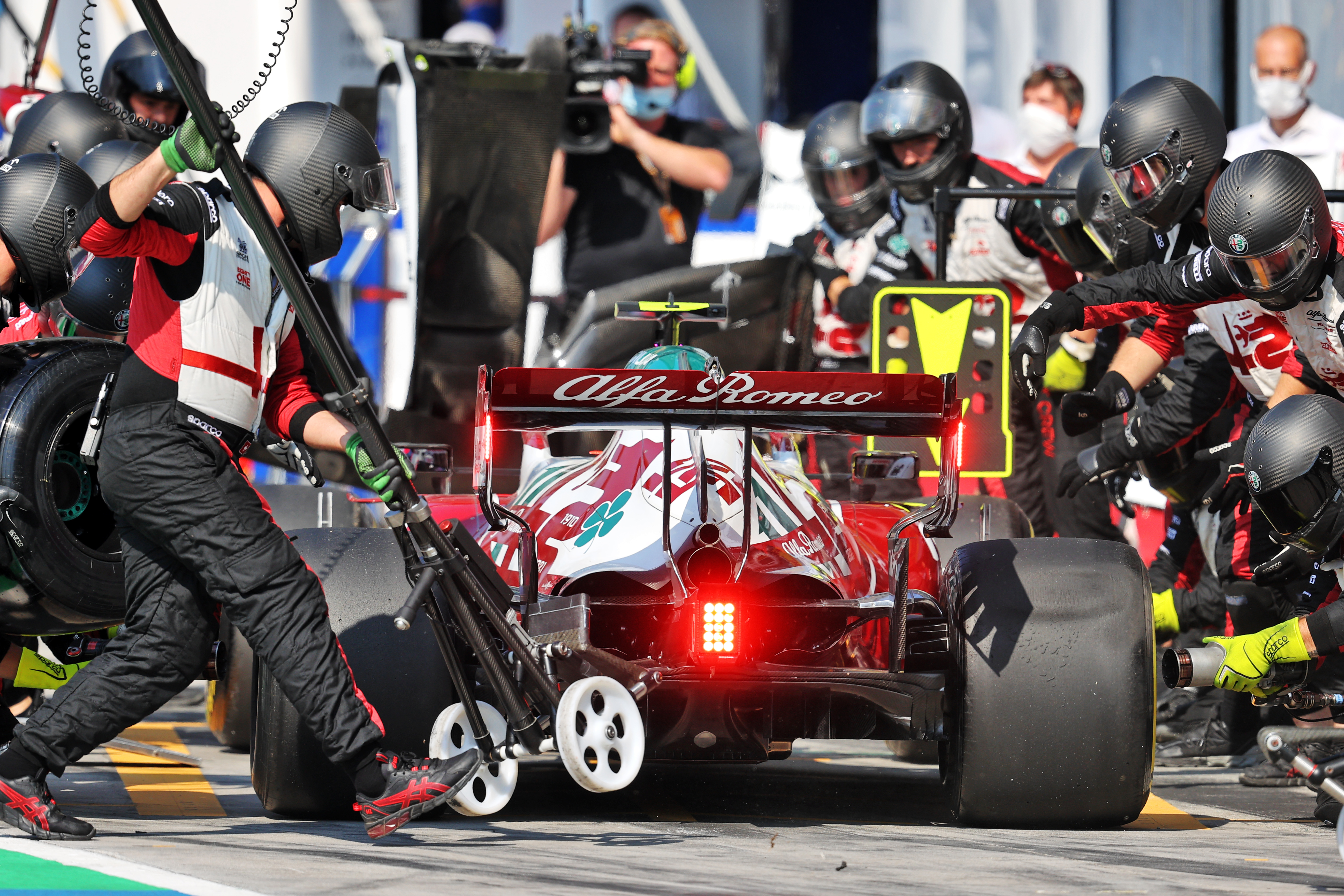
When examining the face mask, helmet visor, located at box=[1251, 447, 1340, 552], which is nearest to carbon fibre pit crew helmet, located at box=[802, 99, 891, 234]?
the face mask

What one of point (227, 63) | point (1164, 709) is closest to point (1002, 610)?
point (1164, 709)

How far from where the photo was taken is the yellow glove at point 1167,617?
299 inches

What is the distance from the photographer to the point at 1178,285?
6.30 m

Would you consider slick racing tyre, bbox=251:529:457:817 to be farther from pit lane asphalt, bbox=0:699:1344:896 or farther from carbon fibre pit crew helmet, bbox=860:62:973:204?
carbon fibre pit crew helmet, bbox=860:62:973:204

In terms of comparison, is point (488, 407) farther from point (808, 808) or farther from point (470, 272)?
point (470, 272)

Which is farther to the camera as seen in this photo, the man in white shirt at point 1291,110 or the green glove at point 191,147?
the man in white shirt at point 1291,110

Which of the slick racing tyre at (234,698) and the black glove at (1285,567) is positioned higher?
the black glove at (1285,567)

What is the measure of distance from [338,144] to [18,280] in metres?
1.55

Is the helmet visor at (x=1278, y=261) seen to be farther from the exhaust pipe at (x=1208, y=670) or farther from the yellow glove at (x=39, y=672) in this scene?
the yellow glove at (x=39, y=672)

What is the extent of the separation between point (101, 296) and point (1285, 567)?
407cm

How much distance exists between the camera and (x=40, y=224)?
249 inches

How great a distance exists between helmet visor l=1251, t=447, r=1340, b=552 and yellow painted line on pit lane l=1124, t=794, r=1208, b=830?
907mm

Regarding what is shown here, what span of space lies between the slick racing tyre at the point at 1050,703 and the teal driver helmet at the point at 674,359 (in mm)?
1450

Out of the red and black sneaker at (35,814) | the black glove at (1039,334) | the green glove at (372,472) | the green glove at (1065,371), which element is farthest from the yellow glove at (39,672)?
the green glove at (1065,371)
